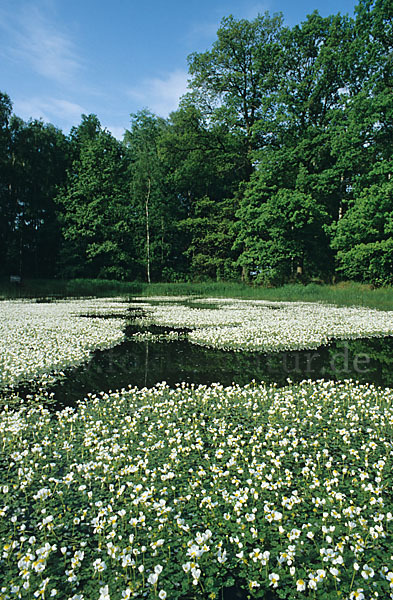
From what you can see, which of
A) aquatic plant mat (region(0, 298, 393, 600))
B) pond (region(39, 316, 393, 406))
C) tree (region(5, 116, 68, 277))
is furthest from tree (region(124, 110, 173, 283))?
aquatic plant mat (region(0, 298, 393, 600))

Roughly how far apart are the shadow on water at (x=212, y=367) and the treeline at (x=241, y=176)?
24.9 metres

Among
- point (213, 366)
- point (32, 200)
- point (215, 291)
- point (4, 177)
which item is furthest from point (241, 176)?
point (213, 366)

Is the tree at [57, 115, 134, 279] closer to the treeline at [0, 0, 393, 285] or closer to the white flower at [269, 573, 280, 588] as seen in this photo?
the treeline at [0, 0, 393, 285]

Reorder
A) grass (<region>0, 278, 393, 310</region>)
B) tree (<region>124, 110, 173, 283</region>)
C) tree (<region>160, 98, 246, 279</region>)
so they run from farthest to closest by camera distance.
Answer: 1. tree (<region>124, 110, 173, 283</region>)
2. tree (<region>160, 98, 246, 279</region>)
3. grass (<region>0, 278, 393, 310</region>)

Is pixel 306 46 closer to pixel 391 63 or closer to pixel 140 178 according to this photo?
pixel 391 63

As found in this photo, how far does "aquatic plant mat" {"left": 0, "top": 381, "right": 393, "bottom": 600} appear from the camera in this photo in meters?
3.01

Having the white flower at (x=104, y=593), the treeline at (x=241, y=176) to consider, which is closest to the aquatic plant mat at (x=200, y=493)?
the white flower at (x=104, y=593)

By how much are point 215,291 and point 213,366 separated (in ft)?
92.0

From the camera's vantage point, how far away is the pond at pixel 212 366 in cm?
838

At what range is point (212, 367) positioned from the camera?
9.73 metres

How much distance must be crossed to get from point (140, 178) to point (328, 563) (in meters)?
47.8

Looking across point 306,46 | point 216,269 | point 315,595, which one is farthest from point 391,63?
point 315,595

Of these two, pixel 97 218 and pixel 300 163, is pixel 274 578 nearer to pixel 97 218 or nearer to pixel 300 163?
pixel 300 163

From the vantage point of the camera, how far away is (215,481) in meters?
4.24
